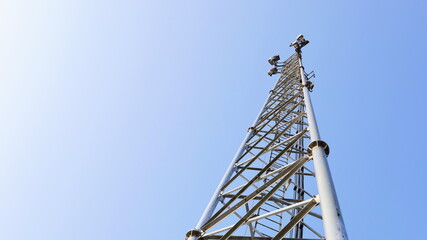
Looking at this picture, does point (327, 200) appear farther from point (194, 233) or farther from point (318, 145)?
point (194, 233)

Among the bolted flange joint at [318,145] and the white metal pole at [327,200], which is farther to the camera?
the bolted flange joint at [318,145]

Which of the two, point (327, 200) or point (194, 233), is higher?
point (327, 200)

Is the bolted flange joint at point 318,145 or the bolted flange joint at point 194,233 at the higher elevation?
the bolted flange joint at point 318,145

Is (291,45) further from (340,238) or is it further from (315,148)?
(340,238)

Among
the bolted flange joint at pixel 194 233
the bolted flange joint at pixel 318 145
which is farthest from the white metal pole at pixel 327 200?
the bolted flange joint at pixel 194 233

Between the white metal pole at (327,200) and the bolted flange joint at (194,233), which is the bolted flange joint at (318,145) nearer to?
the white metal pole at (327,200)

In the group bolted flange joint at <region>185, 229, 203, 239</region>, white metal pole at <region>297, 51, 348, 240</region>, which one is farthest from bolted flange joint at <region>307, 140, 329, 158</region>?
bolted flange joint at <region>185, 229, 203, 239</region>

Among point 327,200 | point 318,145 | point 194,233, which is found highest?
point 318,145

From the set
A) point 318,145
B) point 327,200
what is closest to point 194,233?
point 327,200

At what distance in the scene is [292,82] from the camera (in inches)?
487

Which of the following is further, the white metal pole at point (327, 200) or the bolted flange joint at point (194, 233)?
the bolted flange joint at point (194, 233)

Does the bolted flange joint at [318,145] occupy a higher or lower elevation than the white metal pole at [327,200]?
higher

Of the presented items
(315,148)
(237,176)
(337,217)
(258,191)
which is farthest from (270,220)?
(337,217)

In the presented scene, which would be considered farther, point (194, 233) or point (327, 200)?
point (194, 233)
